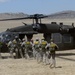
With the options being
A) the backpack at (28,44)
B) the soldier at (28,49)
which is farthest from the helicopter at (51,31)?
the backpack at (28,44)

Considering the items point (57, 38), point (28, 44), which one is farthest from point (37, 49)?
point (57, 38)

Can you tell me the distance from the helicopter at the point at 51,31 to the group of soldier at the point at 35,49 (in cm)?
192

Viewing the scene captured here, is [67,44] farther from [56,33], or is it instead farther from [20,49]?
[20,49]

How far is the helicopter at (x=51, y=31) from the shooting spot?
2327 cm

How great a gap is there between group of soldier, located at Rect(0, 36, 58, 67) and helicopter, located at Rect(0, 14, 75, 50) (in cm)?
192

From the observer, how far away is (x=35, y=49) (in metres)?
18.9

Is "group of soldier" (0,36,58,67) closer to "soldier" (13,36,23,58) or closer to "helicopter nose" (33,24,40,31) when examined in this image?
"soldier" (13,36,23,58)

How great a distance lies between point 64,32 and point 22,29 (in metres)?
3.31

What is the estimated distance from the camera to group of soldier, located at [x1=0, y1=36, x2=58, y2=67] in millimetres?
16469

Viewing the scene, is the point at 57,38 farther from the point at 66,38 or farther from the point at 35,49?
the point at 35,49

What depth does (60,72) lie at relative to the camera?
15234 mm

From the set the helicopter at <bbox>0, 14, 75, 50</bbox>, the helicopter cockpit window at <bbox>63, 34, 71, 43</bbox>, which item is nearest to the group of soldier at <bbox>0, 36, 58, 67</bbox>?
the helicopter at <bbox>0, 14, 75, 50</bbox>

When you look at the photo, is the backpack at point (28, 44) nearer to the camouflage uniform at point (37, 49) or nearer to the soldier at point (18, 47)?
the soldier at point (18, 47)

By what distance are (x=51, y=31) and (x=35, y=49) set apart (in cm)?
499
